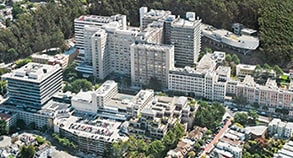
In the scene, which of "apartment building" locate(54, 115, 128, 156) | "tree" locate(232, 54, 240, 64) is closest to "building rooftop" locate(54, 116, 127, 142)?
"apartment building" locate(54, 115, 128, 156)

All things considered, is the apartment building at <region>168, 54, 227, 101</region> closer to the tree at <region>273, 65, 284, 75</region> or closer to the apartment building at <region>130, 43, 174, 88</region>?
the apartment building at <region>130, 43, 174, 88</region>

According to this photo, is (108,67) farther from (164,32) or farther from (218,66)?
(218,66)

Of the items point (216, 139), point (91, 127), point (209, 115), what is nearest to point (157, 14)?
point (209, 115)

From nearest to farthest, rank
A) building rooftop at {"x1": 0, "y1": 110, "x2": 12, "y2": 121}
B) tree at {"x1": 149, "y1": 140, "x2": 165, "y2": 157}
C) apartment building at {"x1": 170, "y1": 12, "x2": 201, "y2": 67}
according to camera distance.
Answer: tree at {"x1": 149, "y1": 140, "x2": 165, "y2": 157}
building rooftop at {"x1": 0, "y1": 110, "x2": 12, "y2": 121}
apartment building at {"x1": 170, "y1": 12, "x2": 201, "y2": 67}

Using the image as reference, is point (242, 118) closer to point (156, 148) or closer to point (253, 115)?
point (253, 115)

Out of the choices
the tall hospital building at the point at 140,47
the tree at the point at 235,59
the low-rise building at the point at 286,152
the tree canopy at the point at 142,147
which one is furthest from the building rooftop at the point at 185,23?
the low-rise building at the point at 286,152

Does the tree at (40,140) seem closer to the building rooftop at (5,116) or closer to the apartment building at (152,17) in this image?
the building rooftop at (5,116)

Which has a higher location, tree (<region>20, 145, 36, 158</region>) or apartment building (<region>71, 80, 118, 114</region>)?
apartment building (<region>71, 80, 118, 114</region>)

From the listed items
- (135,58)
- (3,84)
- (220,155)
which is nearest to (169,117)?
(220,155)
